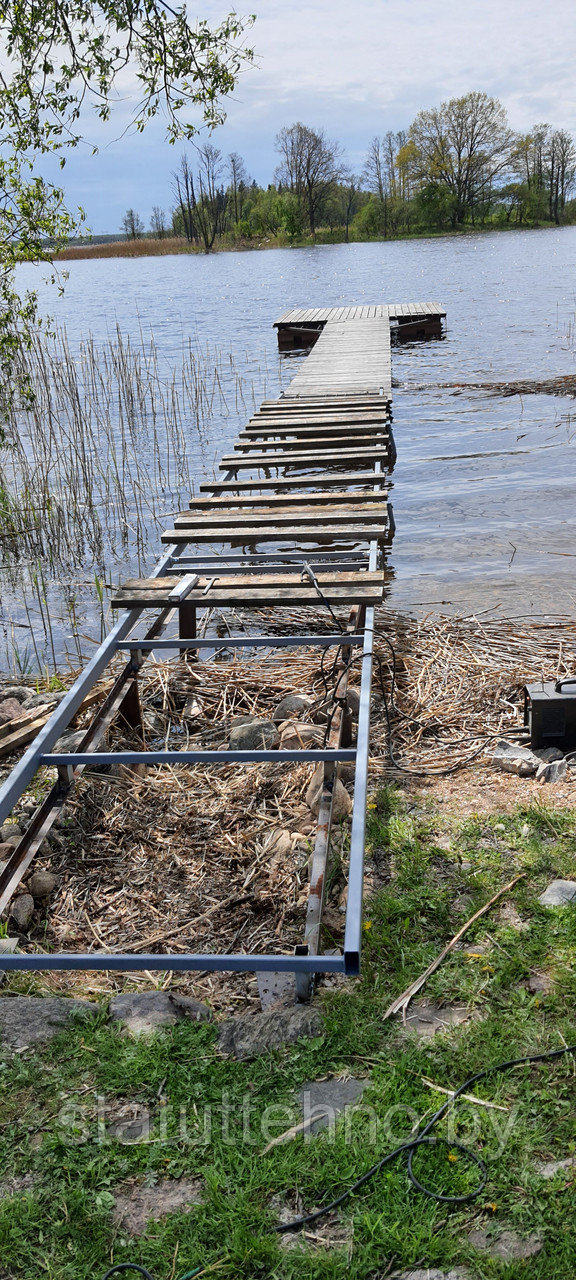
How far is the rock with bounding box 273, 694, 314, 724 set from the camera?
5074 mm

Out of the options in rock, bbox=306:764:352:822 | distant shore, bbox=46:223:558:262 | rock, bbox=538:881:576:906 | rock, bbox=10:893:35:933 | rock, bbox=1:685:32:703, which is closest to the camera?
rock, bbox=538:881:576:906

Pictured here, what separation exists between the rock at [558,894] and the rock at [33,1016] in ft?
5.03

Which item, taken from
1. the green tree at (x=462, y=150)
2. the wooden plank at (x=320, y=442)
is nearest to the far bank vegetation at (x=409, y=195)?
the green tree at (x=462, y=150)

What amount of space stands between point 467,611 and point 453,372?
12.2 meters

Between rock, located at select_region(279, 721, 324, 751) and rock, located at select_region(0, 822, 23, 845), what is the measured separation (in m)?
1.20

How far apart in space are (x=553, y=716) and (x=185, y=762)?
178 cm

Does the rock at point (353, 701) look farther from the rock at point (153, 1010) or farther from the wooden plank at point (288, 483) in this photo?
the wooden plank at point (288, 483)

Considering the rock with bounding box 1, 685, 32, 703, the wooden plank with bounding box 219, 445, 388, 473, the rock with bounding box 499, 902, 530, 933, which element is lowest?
the rock with bounding box 1, 685, 32, 703

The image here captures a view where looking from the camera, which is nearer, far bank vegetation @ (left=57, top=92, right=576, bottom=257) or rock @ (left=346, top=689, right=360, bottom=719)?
rock @ (left=346, top=689, right=360, bottom=719)

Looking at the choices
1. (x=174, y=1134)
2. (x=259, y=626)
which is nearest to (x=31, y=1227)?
(x=174, y=1134)

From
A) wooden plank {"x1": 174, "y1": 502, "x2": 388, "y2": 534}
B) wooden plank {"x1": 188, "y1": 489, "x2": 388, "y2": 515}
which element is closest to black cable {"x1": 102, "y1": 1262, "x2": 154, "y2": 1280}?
wooden plank {"x1": 174, "y1": 502, "x2": 388, "y2": 534}

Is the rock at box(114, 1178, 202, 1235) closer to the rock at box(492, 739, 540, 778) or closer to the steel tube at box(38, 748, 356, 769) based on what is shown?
the steel tube at box(38, 748, 356, 769)

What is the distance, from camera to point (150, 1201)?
2.32 meters

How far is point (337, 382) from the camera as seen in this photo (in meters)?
12.4
